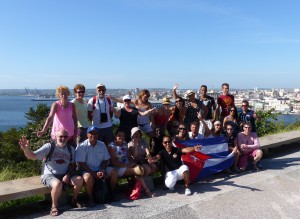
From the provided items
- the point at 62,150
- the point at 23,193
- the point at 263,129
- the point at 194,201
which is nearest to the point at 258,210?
the point at 194,201

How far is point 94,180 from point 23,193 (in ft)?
3.51

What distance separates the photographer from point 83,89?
Answer: 5.91 meters

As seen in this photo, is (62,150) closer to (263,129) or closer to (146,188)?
(146,188)

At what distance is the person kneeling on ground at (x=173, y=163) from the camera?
578 centimetres

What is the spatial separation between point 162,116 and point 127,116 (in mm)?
970

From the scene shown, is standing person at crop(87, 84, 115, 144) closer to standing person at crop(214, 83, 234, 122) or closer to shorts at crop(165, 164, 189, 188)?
Answer: shorts at crop(165, 164, 189, 188)

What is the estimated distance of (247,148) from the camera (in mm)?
7184

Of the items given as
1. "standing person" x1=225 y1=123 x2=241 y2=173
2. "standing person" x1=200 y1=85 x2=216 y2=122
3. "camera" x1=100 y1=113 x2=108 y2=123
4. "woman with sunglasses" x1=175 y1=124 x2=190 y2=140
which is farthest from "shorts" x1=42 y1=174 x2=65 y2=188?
"standing person" x1=200 y1=85 x2=216 y2=122

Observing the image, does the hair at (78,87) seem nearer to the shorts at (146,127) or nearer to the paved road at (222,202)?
the shorts at (146,127)

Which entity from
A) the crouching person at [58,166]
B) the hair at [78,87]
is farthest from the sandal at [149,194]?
the hair at [78,87]

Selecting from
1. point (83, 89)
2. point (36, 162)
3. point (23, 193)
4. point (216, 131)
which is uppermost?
point (83, 89)

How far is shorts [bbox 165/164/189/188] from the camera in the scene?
5.76m

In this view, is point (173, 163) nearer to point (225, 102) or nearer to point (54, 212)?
point (54, 212)

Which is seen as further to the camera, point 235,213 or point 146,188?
point 146,188
